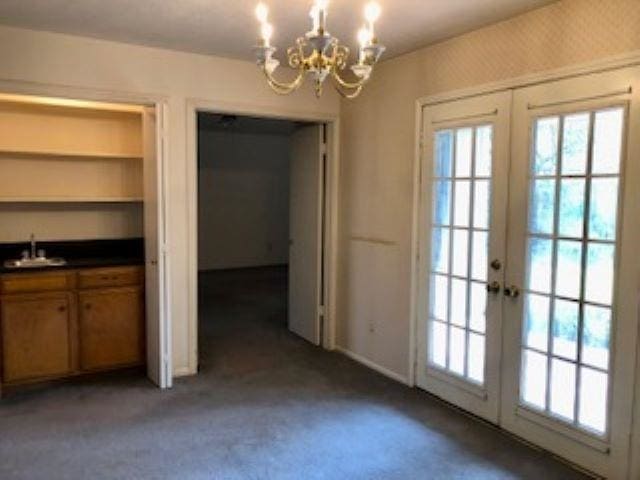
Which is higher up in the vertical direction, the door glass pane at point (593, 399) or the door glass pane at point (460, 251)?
the door glass pane at point (460, 251)

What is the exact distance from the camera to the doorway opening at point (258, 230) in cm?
507

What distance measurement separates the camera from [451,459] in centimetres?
293

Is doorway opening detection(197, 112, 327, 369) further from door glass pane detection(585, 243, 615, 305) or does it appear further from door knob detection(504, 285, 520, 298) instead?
door glass pane detection(585, 243, 615, 305)

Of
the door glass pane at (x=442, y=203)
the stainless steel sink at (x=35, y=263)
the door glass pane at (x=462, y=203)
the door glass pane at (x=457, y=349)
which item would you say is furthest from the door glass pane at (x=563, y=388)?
the stainless steel sink at (x=35, y=263)

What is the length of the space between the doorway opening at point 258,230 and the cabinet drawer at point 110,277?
95 cm

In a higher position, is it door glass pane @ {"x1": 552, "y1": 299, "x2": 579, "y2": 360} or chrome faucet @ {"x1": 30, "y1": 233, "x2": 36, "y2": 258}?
chrome faucet @ {"x1": 30, "y1": 233, "x2": 36, "y2": 258}

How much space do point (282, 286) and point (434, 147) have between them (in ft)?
16.2

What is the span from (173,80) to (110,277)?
1.64m

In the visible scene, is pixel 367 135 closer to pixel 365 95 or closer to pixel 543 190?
pixel 365 95

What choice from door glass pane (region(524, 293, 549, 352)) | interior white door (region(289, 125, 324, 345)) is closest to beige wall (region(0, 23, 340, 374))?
interior white door (region(289, 125, 324, 345))

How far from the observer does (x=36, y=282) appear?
3.88 meters

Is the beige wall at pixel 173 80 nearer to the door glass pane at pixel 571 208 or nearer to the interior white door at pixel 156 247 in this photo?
the interior white door at pixel 156 247

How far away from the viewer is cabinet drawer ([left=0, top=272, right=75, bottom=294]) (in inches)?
149

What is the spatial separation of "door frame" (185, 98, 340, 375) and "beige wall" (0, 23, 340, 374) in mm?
28
